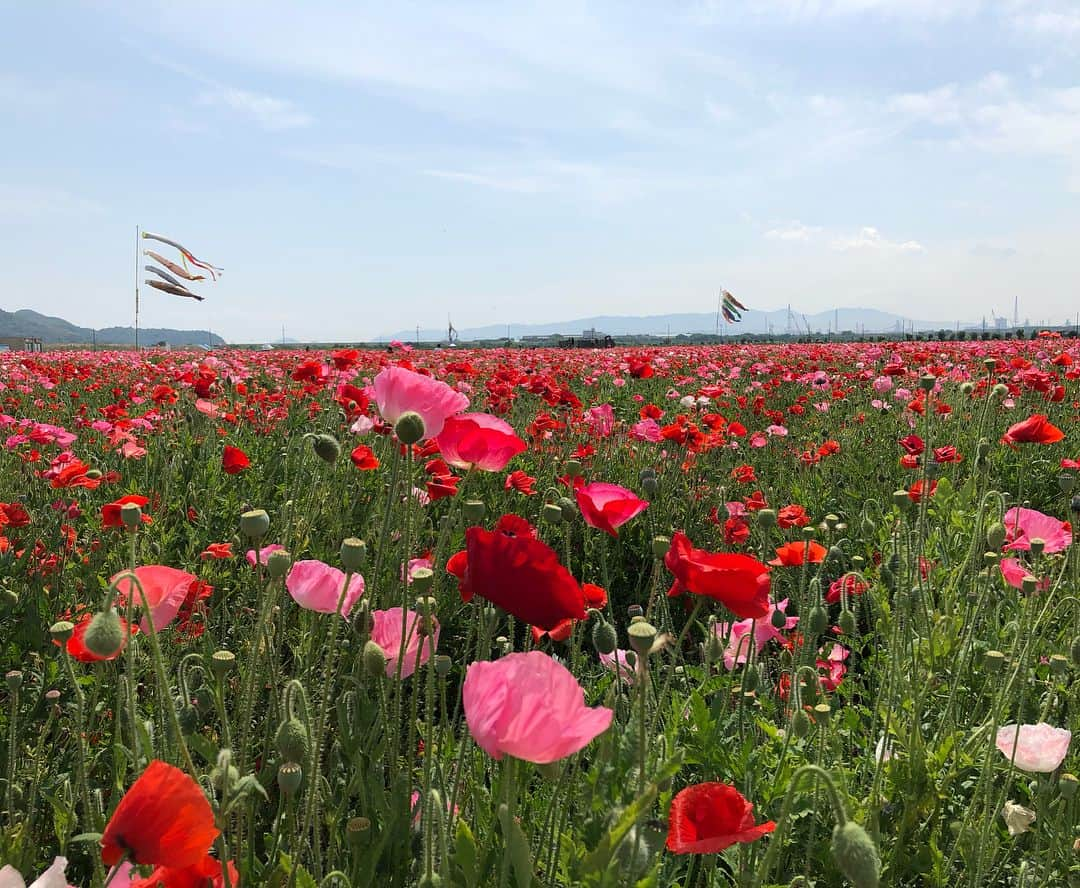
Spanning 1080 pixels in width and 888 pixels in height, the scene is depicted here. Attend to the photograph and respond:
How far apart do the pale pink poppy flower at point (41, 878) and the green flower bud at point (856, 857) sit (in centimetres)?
75

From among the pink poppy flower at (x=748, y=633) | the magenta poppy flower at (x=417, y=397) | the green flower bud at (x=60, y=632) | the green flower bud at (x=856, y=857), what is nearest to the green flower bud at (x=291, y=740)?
the green flower bud at (x=60, y=632)

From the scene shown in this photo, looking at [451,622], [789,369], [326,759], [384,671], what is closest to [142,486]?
[451,622]

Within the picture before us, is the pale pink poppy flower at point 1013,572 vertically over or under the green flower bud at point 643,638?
under

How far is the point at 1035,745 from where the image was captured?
135cm

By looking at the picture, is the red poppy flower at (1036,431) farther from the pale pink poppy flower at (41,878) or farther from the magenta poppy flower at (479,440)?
the pale pink poppy flower at (41,878)

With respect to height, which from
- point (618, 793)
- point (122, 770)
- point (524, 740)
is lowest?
point (122, 770)

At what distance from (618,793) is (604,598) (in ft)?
1.69

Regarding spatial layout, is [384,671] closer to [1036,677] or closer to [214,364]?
[1036,677]

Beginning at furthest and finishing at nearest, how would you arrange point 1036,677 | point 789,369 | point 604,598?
1. point 789,369
2. point 1036,677
3. point 604,598

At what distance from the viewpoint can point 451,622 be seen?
271 cm

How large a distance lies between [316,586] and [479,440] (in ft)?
1.16

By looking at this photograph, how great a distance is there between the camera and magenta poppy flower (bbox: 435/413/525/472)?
123cm

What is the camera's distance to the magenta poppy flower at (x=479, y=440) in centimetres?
123

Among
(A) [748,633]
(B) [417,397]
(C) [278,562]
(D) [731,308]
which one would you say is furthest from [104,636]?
(D) [731,308]
